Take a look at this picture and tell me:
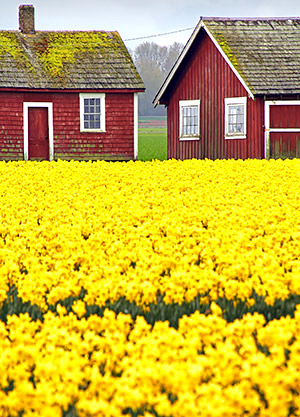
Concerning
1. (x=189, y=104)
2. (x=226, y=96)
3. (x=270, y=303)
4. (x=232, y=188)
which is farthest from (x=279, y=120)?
(x=270, y=303)

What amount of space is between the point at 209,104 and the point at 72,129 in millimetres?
5605

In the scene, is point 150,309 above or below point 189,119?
below

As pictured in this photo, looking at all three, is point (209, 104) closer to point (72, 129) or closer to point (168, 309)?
point (72, 129)

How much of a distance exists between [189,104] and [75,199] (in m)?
17.3

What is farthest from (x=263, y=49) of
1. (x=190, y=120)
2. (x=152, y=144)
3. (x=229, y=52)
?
(x=152, y=144)

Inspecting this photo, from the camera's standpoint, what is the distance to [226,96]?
1030 inches

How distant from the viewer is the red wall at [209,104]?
83.2 feet

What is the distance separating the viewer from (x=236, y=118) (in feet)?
85.4

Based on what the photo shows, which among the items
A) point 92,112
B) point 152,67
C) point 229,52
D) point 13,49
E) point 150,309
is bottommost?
point 150,309

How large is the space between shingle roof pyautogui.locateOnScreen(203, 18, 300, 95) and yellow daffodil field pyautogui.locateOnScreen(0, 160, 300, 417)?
1507 centimetres

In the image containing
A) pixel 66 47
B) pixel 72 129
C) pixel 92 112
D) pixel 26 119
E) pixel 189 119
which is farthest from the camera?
pixel 66 47

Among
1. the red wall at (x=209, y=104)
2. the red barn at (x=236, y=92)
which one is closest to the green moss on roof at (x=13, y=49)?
the red barn at (x=236, y=92)

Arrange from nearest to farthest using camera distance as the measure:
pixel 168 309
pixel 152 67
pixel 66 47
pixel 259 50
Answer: pixel 168 309, pixel 259 50, pixel 66 47, pixel 152 67

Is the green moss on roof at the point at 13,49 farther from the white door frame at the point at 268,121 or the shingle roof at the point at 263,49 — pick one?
the white door frame at the point at 268,121
